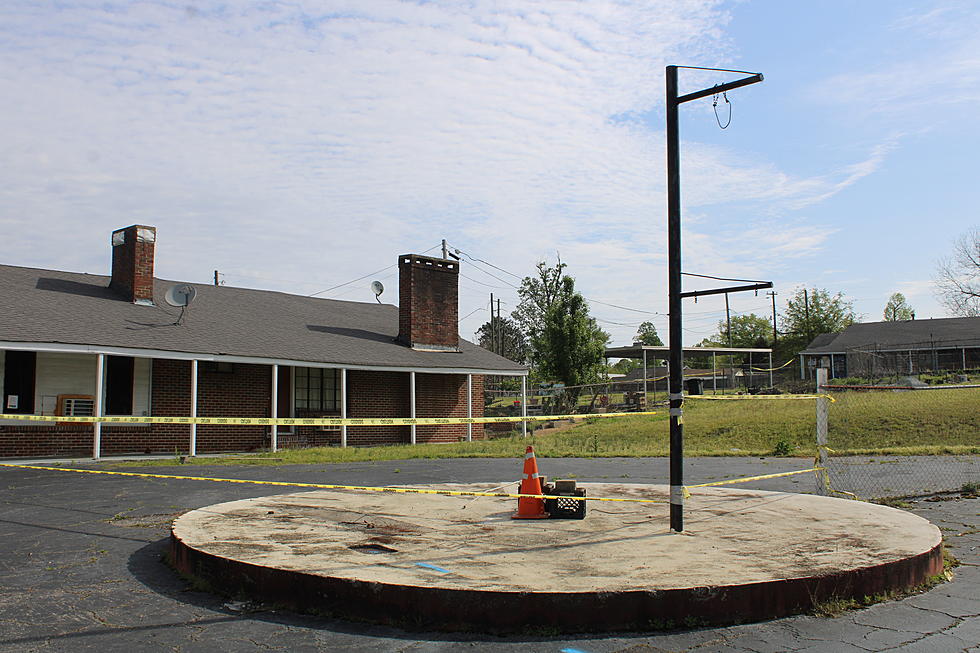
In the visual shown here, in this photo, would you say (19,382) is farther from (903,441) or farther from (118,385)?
(903,441)

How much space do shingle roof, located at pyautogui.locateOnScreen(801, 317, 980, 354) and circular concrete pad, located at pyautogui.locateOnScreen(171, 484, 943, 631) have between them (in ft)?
155

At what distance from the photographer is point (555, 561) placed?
19.7 ft

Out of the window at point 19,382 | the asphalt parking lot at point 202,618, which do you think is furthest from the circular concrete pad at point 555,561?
the window at point 19,382

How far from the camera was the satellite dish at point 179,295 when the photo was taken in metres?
21.5

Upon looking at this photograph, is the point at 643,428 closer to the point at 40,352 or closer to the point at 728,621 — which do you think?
the point at 40,352

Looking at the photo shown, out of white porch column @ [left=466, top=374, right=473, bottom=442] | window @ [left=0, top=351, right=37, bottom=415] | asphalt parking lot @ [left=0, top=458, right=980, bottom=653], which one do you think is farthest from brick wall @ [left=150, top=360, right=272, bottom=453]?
asphalt parking lot @ [left=0, top=458, right=980, bottom=653]

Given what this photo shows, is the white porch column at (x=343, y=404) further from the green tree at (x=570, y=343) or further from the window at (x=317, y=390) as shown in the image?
the green tree at (x=570, y=343)

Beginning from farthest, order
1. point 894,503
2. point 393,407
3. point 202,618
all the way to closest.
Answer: point 393,407 → point 894,503 → point 202,618

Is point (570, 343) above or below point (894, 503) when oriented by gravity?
above

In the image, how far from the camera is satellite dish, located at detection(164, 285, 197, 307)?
21516mm

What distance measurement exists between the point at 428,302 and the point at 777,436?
12290mm

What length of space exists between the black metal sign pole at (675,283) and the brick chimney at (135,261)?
18.1 m

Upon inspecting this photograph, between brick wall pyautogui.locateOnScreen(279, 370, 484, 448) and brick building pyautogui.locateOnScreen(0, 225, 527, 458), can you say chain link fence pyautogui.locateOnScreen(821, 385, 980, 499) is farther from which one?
brick wall pyautogui.locateOnScreen(279, 370, 484, 448)

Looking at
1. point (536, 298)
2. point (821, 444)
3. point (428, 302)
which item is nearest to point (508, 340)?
point (536, 298)
